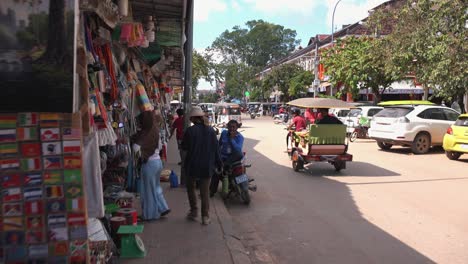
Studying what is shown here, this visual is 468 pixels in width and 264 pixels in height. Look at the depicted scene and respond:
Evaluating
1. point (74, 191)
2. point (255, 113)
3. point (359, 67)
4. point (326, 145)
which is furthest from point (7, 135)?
point (255, 113)

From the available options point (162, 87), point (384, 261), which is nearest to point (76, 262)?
point (384, 261)

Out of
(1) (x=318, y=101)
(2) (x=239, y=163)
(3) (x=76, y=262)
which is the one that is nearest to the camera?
(3) (x=76, y=262)

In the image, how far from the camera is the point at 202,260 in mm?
4809

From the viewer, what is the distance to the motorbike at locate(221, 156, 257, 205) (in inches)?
314

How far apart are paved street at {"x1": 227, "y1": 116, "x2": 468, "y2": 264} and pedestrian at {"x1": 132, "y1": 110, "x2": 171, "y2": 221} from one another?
131 cm

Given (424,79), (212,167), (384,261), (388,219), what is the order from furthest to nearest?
(424,79) → (388,219) → (212,167) → (384,261)

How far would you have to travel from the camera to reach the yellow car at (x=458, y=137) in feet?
42.2

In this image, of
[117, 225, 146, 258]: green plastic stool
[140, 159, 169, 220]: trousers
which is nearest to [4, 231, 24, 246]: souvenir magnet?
[117, 225, 146, 258]: green plastic stool

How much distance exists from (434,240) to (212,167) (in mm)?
3167

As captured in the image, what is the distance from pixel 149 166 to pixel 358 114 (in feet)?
59.8

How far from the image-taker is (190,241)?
17.9ft

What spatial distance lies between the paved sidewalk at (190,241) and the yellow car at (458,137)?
29.3 feet

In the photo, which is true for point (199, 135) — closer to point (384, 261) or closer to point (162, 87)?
point (384, 261)

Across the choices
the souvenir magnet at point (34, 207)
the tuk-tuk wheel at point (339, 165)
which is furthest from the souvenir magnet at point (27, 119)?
the tuk-tuk wheel at point (339, 165)
